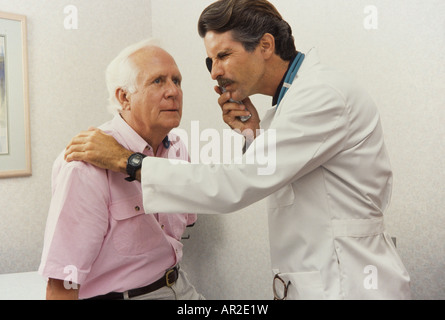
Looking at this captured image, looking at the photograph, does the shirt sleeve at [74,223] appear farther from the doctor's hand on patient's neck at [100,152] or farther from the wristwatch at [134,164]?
the wristwatch at [134,164]

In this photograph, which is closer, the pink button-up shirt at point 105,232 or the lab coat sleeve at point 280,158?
the lab coat sleeve at point 280,158

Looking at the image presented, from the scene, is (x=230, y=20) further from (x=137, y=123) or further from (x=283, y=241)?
(x=283, y=241)

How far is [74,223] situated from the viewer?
3.68ft

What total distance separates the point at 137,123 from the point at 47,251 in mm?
445

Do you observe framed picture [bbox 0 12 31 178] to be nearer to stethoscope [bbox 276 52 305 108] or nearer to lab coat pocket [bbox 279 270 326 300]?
stethoscope [bbox 276 52 305 108]

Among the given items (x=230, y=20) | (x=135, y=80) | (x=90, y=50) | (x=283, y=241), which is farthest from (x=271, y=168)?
(x=90, y=50)

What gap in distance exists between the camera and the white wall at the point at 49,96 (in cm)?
192

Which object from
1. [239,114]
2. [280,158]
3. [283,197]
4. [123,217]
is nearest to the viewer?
[280,158]

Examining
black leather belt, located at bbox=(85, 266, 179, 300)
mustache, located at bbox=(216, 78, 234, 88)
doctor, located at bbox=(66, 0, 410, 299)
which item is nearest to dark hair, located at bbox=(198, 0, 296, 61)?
doctor, located at bbox=(66, 0, 410, 299)

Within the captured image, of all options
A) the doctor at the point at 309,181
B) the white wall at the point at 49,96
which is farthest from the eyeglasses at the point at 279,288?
the white wall at the point at 49,96

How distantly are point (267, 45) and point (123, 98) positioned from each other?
47 centimetres

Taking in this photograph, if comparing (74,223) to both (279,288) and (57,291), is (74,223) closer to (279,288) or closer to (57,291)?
(57,291)

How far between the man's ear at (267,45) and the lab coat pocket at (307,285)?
1.91ft

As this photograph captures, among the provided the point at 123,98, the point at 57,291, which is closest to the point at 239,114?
the point at 123,98
